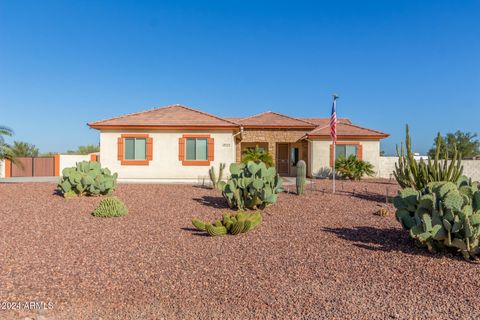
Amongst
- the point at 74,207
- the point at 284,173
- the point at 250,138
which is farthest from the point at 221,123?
the point at 74,207

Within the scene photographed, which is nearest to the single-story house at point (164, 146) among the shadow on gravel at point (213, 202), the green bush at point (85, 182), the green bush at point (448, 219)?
the green bush at point (85, 182)

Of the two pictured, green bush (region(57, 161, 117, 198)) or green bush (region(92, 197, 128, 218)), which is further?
green bush (region(57, 161, 117, 198))

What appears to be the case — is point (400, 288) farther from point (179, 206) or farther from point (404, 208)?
point (179, 206)

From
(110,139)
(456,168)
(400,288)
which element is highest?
(110,139)

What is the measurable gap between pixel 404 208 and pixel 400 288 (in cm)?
235

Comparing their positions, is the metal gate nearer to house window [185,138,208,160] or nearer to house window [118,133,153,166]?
house window [118,133,153,166]

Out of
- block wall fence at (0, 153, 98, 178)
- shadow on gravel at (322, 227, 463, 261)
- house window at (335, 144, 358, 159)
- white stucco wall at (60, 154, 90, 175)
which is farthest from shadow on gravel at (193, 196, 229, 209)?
white stucco wall at (60, 154, 90, 175)

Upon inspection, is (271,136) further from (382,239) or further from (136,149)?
(382,239)

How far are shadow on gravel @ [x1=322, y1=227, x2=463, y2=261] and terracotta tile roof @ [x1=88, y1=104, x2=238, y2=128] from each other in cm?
1120

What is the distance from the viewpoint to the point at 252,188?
941 centimetres

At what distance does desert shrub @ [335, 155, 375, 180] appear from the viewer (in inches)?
779

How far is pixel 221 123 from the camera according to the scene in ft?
58.5

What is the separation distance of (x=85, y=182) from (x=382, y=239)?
9.30m

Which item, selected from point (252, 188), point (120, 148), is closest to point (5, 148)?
point (120, 148)
